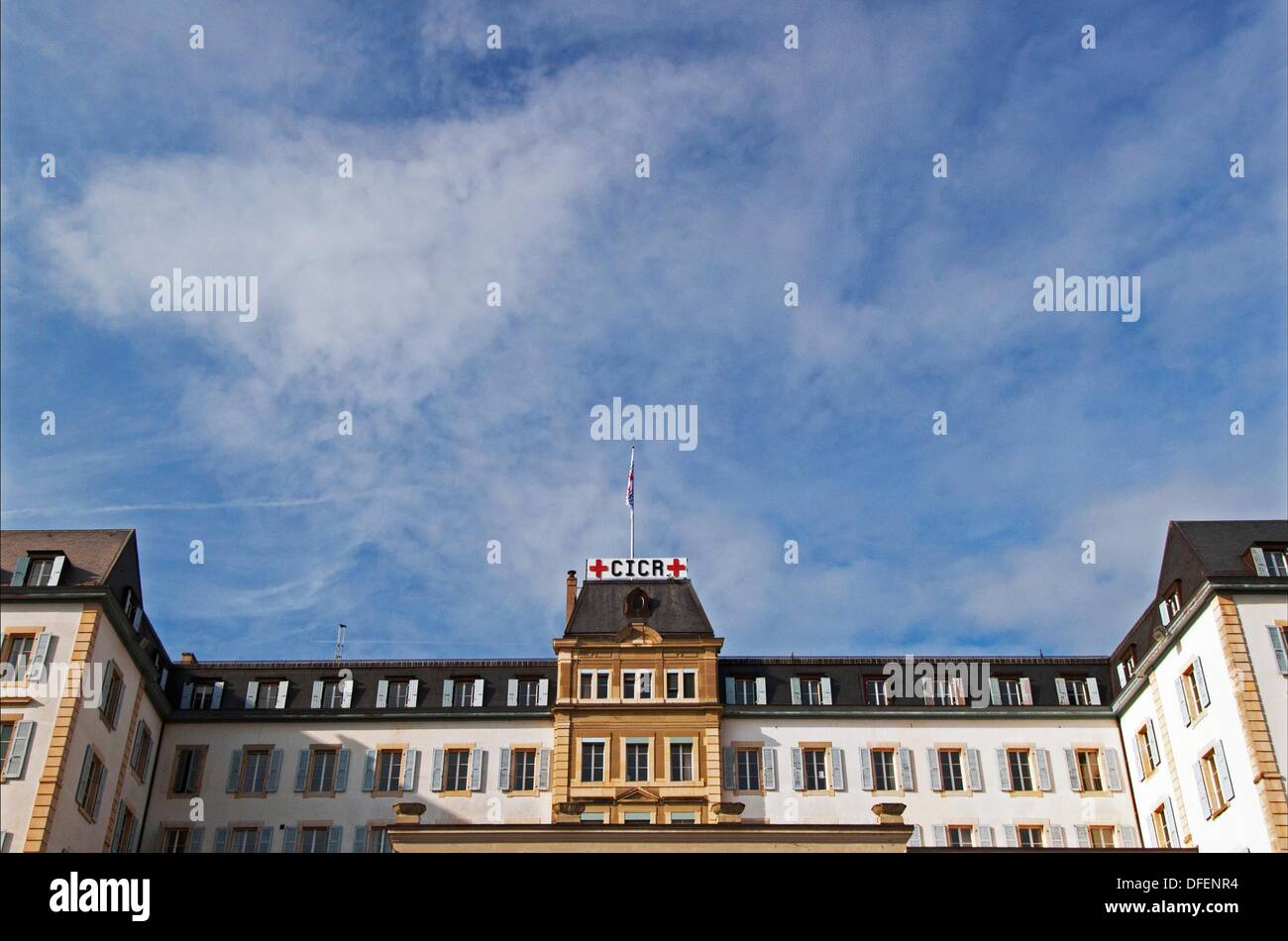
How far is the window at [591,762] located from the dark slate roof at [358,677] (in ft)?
11.4

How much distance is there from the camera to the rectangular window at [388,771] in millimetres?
56750

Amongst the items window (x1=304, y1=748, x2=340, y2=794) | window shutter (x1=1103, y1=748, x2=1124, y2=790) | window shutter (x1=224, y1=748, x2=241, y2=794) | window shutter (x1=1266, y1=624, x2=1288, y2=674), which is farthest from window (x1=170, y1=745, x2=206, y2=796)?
window shutter (x1=1266, y1=624, x2=1288, y2=674)

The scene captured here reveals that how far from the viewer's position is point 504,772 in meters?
56.9

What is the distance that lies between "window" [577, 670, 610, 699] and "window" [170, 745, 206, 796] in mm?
19126

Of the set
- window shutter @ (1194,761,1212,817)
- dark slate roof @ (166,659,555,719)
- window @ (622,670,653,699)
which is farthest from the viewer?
dark slate roof @ (166,659,555,719)

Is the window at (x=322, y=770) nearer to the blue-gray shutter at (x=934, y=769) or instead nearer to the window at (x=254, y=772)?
the window at (x=254, y=772)

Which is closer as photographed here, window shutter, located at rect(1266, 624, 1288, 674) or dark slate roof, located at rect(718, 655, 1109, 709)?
window shutter, located at rect(1266, 624, 1288, 674)

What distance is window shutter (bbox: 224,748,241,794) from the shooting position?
186 feet

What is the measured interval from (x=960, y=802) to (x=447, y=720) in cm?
2565

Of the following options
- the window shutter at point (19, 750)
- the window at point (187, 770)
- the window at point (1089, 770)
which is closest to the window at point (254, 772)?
the window at point (187, 770)

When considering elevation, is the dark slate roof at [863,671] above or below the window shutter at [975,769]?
above

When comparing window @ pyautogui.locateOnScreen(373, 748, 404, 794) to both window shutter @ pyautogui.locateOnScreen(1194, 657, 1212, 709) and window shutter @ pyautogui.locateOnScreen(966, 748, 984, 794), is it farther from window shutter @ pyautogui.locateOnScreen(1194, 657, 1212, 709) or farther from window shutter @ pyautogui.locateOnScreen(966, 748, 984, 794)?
window shutter @ pyautogui.locateOnScreen(1194, 657, 1212, 709)

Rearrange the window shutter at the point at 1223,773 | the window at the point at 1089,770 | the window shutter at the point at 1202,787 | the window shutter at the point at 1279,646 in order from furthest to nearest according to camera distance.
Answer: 1. the window at the point at 1089,770
2. the window shutter at the point at 1202,787
3. the window shutter at the point at 1279,646
4. the window shutter at the point at 1223,773
